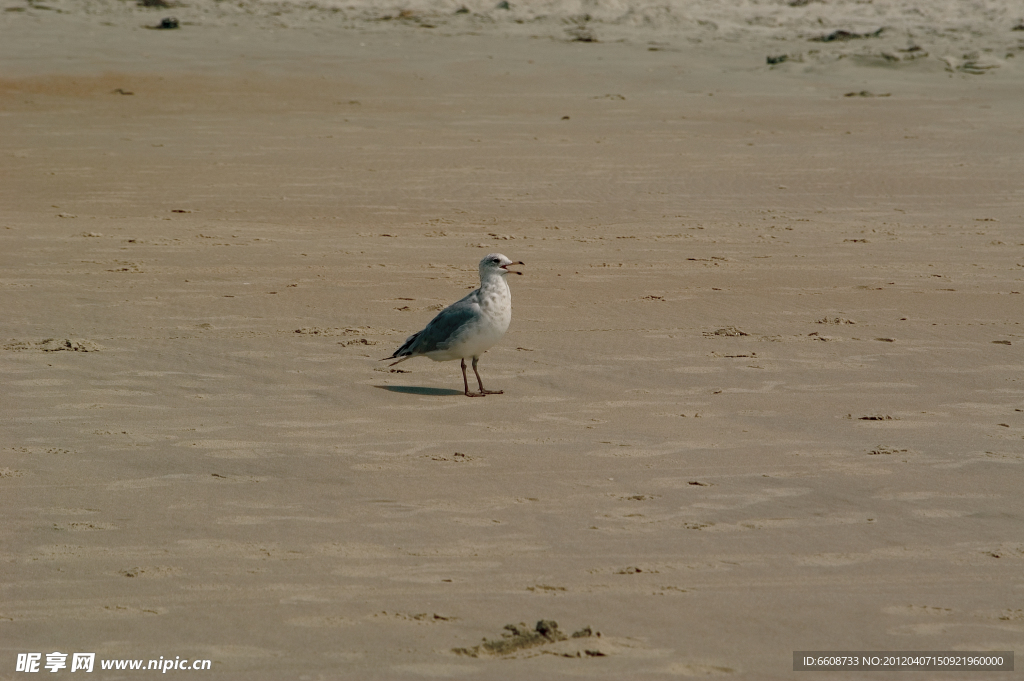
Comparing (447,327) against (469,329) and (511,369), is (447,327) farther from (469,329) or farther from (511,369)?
(511,369)

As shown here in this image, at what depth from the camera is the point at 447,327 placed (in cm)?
669

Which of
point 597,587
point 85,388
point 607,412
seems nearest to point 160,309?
point 85,388

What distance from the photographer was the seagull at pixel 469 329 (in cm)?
667

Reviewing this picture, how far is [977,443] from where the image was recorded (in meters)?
5.89

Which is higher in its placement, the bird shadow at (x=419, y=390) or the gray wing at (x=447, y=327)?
the gray wing at (x=447, y=327)

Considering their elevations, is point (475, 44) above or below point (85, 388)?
above

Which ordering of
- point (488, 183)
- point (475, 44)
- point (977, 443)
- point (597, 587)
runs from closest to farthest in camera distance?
1. point (597, 587)
2. point (977, 443)
3. point (488, 183)
4. point (475, 44)

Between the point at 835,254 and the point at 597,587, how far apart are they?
19.9ft

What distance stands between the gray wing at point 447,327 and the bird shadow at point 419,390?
0.68 ft

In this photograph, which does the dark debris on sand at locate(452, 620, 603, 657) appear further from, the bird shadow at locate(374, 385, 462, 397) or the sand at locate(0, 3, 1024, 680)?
the bird shadow at locate(374, 385, 462, 397)

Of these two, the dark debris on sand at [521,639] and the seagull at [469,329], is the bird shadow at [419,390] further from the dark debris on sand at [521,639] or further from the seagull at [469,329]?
the dark debris on sand at [521,639]

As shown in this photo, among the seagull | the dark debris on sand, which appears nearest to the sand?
the dark debris on sand

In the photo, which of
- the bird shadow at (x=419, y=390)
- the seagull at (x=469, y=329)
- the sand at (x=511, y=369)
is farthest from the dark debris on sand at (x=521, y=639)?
the bird shadow at (x=419, y=390)

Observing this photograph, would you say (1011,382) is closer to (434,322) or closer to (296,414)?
(434,322)
